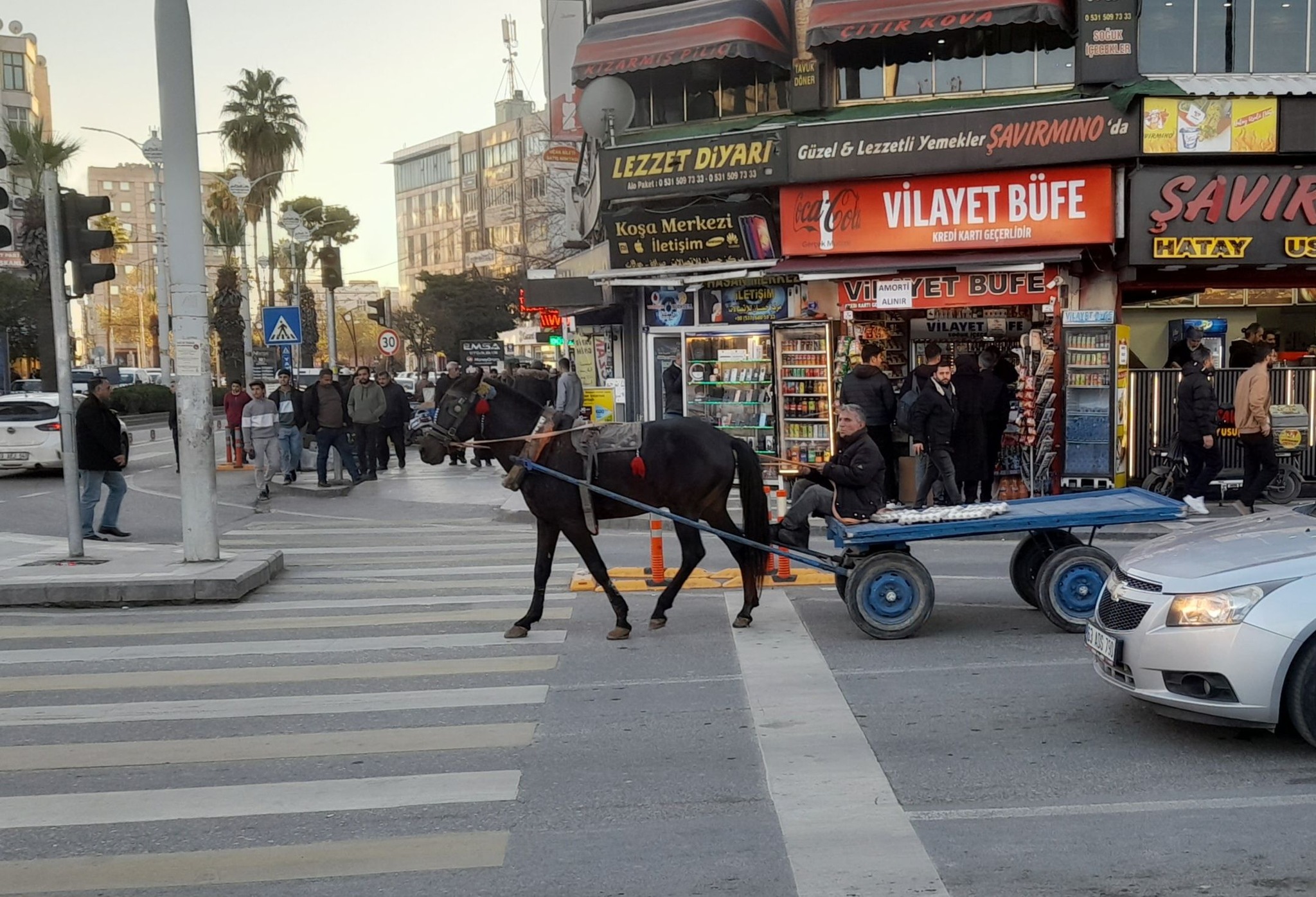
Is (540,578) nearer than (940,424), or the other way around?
(540,578)

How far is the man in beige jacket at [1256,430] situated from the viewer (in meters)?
15.3

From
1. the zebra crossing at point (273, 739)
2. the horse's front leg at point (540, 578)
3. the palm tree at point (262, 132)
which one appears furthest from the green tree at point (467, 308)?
the horse's front leg at point (540, 578)

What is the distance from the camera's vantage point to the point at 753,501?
30.8 feet

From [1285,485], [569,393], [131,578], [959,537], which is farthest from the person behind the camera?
[569,393]

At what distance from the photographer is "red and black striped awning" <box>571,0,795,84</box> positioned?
64.7ft

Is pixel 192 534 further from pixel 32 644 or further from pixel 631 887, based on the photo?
pixel 631 887

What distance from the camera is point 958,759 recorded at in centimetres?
614

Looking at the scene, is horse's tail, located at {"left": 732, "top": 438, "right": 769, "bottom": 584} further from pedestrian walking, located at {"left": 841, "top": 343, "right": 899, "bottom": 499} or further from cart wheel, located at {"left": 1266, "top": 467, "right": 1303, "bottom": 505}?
cart wheel, located at {"left": 1266, "top": 467, "right": 1303, "bottom": 505}

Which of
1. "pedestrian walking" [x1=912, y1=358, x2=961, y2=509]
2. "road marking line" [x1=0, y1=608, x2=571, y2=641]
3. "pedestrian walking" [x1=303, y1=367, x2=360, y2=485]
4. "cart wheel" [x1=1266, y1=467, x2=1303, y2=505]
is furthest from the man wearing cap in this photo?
"pedestrian walking" [x1=303, y1=367, x2=360, y2=485]

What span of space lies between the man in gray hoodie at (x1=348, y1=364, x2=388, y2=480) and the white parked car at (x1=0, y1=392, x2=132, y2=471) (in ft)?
15.7

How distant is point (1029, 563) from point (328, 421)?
1422 cm

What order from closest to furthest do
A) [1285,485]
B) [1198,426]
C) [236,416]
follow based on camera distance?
[1198,426], [1285,485], [236,416]

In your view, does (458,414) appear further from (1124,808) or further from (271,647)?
(1124,808)

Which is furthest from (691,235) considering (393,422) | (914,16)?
(393,422)
